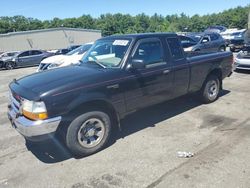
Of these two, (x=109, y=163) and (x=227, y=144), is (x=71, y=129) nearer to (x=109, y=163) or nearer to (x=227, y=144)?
(x=109, y=163)

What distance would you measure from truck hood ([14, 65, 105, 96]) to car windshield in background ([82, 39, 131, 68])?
321 millimetres

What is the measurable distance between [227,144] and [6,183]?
11.4 ft

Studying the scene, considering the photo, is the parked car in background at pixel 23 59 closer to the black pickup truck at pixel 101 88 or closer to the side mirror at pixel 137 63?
the black pickup truck at pixel 101 88

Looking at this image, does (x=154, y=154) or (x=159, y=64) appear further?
(x=159, y=64)

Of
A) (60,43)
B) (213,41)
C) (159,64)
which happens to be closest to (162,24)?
(60,43)

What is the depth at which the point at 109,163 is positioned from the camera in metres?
3.94

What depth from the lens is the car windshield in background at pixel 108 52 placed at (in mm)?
4645

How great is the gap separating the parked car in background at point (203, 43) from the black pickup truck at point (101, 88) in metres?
8.33

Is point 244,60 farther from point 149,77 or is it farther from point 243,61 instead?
point 149,77

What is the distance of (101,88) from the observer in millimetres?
4133

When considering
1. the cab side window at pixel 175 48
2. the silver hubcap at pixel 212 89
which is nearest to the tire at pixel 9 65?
A: the silver hubcap at pixel 212 89

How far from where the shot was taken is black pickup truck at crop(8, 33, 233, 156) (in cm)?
372

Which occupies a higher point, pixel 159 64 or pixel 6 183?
pixel 159 64

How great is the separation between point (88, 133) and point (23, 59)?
701 inches
